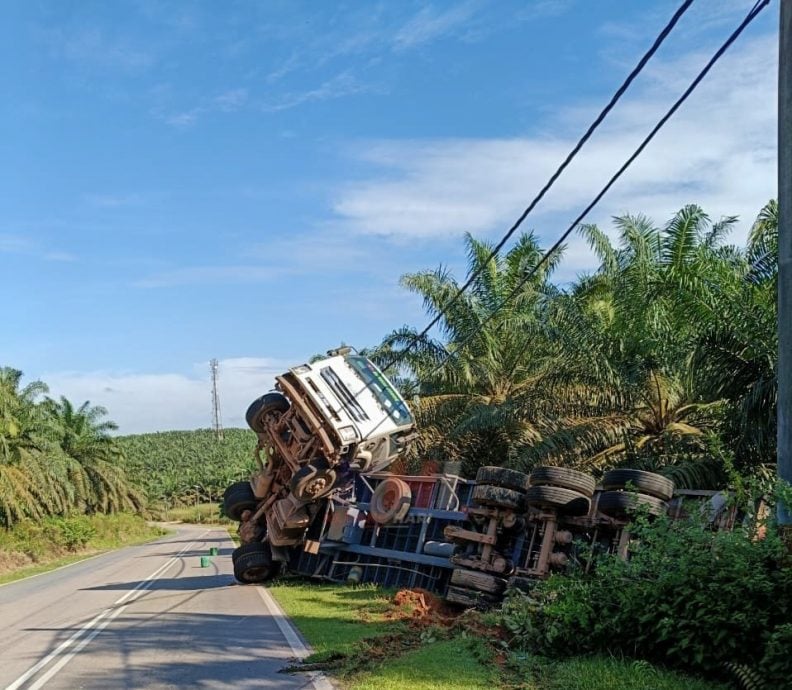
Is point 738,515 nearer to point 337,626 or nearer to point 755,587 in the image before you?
point 755,587

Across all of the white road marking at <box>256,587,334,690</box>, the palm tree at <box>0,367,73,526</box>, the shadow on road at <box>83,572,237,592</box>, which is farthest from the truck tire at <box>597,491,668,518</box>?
the palm tree at <box>0,367,73,526</box>

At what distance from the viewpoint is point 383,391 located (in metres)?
17.6

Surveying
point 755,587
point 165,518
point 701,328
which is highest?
point 701,328

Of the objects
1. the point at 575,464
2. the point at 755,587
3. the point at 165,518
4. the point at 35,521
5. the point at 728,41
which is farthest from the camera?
the point at 165,518

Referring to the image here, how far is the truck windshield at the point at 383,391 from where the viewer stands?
17469 mm

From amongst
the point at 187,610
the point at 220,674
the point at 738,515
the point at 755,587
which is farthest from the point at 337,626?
the point at 755,587

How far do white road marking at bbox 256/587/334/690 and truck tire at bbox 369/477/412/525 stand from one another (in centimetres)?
245

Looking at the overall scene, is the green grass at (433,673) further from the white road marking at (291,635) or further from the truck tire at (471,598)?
the truck tire at (471,598)

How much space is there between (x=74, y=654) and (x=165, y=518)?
99028 millimetres

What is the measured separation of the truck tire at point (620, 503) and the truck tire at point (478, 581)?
1.77 meters

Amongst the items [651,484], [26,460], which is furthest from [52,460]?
[651,484]

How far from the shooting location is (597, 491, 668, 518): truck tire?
10.2 m

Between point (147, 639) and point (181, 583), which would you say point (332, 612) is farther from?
point (181, 583)

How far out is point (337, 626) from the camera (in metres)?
11.5
